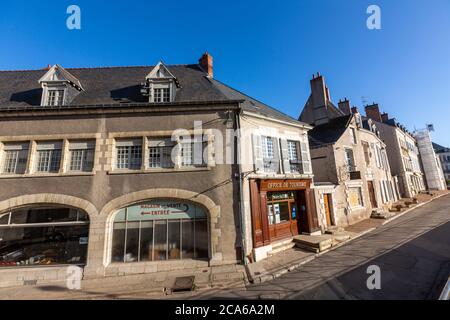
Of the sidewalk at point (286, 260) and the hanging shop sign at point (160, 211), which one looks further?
the hanging shop sign at point (160, 211)

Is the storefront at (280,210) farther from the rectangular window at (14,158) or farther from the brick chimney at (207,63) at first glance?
the rectangular window at (14,158)

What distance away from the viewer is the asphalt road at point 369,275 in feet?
18.5

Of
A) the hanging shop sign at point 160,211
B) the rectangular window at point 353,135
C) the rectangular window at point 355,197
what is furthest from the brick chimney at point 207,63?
the rectangular window at point 355,197

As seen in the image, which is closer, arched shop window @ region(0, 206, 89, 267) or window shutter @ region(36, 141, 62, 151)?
arched shop window @ region(0, 206, 89, 267)

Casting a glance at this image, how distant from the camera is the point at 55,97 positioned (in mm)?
9539

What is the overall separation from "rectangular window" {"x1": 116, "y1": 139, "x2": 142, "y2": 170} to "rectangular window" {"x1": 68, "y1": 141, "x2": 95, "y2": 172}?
3.74ft

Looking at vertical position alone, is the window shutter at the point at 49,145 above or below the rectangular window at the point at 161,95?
below

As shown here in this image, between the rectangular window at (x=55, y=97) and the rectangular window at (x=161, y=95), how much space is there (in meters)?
4.41

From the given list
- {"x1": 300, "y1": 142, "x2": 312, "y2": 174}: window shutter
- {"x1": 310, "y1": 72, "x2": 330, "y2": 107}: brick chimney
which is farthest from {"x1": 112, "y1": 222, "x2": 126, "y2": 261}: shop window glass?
{"x1": 310, "y1": 72, "x2": 330, "y2": 107}: brick chimney

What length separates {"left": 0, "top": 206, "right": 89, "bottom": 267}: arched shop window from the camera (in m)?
8.31

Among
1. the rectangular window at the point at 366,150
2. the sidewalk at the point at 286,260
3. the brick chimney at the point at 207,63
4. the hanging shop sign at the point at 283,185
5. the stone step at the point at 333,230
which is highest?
the brick chimney at the point at 207,63

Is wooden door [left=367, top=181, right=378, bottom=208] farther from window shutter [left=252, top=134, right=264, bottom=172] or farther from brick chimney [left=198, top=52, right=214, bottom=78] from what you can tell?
brick chimney [left=198, top=52, right=214, bottom=78]
